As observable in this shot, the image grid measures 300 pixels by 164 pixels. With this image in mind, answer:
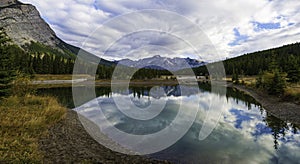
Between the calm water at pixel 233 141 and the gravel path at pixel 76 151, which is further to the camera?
the calm water at pixel 233 141

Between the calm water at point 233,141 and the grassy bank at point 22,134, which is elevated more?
the grassy bank at point 22,134

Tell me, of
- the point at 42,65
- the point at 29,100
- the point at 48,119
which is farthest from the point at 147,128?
the point at 42,65

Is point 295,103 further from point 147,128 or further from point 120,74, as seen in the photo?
point 120,74

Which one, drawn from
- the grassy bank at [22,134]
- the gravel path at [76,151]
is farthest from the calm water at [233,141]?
the grassy bank at [22,134]

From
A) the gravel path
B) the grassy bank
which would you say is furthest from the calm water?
the grassy bank

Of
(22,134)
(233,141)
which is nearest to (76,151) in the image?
(22,134)

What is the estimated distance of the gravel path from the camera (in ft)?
32.7

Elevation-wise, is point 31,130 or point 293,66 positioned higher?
point 293,66

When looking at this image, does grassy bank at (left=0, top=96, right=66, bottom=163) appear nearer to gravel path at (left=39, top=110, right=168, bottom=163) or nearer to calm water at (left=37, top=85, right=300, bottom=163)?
gravel path at (left=39, top=110, right=168, bottom=163)

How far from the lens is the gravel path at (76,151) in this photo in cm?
998

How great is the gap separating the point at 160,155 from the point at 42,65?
103 metres

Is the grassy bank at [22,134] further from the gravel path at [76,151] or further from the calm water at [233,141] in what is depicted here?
the calm water at [233,141]

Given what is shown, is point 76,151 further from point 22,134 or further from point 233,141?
point 233,141

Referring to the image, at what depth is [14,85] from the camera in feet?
76.0
